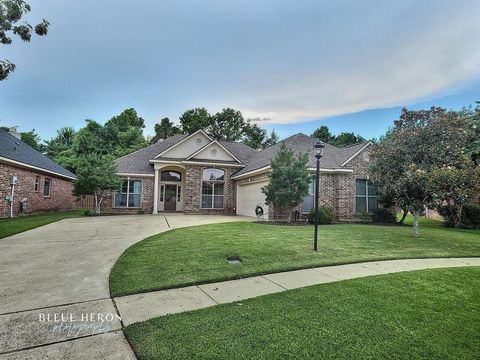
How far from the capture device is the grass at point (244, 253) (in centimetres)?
486

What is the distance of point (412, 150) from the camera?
1016 cm

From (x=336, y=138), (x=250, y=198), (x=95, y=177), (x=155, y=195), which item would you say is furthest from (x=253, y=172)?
(x=336, y=138)

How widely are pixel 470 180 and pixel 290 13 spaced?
28.7 ft

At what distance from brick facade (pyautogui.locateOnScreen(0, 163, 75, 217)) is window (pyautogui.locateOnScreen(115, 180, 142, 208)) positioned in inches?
201

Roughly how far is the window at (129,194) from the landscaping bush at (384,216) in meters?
15.8

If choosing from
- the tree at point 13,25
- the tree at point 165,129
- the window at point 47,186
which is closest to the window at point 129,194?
the window at point 47,186

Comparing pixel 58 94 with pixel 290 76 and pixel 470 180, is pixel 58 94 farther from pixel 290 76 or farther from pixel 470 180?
pixel 470 180

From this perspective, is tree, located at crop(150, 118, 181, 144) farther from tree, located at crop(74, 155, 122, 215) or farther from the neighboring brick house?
tree, located at crop(74, 155, 122, 215)

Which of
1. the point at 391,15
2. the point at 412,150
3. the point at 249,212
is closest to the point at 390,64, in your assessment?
the point at 391,15

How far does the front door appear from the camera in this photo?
72.4 ft

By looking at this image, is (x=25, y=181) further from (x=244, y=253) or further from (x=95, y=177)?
(x=244, y=253)

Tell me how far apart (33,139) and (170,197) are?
27.9 meters

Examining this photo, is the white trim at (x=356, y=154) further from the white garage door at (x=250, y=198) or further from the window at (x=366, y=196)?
the white garage door at (x=250, y=198)

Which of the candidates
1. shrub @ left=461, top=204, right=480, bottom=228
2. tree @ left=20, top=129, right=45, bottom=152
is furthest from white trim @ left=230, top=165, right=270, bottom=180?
tree @ left=20, top=129, right=45, bottom=152
